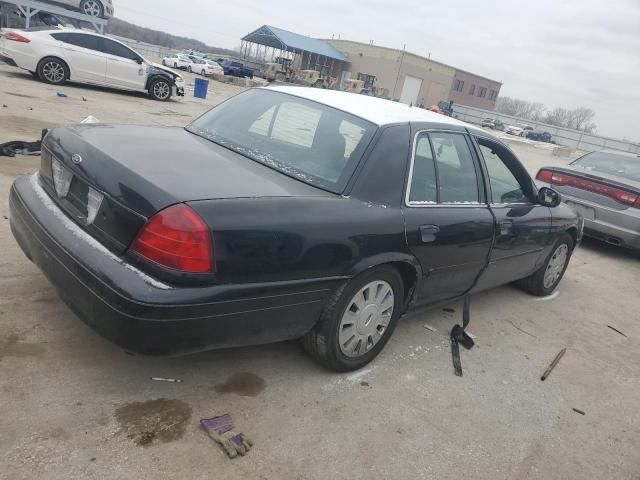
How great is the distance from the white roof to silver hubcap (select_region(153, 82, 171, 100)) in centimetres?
1212

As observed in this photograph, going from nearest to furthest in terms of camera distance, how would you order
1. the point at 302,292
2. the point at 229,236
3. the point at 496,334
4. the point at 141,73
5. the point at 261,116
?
the point at 229,236 → the point at 302,292 → the point at 261,116 → the point at 496,334 → the point at 141,73

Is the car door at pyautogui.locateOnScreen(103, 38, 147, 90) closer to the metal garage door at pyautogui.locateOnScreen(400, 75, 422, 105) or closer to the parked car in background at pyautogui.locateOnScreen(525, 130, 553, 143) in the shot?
the parked car in background at pyautogui.locateOnScreen(525, 130, 553, 143)

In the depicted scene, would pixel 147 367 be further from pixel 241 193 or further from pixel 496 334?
pixel 496 334

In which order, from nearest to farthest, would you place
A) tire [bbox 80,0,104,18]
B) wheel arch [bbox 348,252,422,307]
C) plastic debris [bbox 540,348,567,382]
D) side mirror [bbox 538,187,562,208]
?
wheel arch [bbox 348,252,422,307] < plastic debris [bbox 540,348,567,382] < side mirror [bbox 538,187,562,208] < tire [bbox 80,0,104,18]

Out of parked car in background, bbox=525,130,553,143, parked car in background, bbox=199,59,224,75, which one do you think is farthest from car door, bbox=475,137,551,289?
parked car in background, bbox=525,130,553,143

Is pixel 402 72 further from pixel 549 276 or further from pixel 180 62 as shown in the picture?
pixel 549 276

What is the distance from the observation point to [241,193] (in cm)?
252

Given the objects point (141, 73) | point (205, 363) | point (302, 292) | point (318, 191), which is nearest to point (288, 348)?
point (205, 363)

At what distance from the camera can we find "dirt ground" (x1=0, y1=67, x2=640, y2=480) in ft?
7.64

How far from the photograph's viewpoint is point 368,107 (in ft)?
11.6

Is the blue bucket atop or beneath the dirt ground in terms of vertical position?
atop

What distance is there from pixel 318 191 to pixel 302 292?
1.87 feet

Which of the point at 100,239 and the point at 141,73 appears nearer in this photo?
the point at 100,239

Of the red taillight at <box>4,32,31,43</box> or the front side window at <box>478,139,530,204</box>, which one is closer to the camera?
the front side window at <box>478,139,530,204</box>
